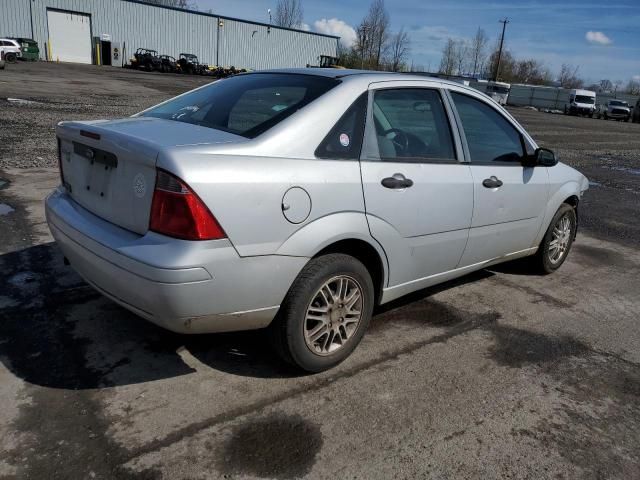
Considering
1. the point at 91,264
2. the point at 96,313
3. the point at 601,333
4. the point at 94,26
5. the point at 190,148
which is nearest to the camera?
the point at 190,148

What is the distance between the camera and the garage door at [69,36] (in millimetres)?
52000

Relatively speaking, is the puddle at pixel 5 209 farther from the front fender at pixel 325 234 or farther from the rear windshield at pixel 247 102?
the front fender at pixel 325 234

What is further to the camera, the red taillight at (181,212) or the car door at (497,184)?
the car door at (497,184)

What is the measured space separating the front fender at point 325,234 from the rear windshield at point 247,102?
585mm

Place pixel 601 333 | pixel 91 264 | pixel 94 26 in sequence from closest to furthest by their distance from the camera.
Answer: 1. pixel 91 264
2. pixel 601 333
3. pixel 94 26

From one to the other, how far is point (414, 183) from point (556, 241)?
245 cm

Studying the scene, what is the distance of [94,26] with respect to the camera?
180ft

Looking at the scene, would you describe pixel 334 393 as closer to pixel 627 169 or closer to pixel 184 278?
pixel 184 278

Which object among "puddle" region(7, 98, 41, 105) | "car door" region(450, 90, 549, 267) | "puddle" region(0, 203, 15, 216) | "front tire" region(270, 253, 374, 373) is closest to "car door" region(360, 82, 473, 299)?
"car door" region(450, 90, 549, 267)

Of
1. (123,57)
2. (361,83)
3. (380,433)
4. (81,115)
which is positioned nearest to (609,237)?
(361,83)

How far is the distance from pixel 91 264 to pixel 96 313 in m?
0.99

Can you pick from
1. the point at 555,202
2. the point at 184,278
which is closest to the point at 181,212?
the point at 184,278

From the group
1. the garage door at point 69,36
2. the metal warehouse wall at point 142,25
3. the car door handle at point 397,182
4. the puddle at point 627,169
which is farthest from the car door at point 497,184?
the garage door at point 69,36

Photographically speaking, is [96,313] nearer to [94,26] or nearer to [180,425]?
[180,425]
